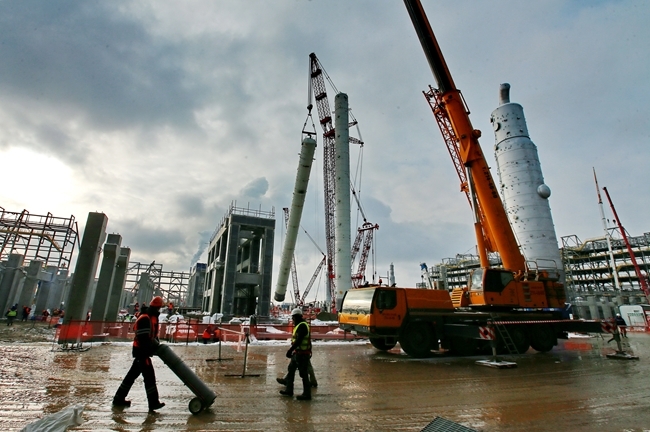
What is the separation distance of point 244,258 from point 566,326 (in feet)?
115

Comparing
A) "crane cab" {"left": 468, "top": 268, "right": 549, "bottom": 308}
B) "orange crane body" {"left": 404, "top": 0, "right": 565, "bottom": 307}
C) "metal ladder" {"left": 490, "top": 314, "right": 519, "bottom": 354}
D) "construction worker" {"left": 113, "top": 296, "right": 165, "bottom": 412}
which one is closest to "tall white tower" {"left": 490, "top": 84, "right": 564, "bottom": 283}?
"orange crane body" {"left": 404, "top": 0, "right": 565, "bottom": 307}

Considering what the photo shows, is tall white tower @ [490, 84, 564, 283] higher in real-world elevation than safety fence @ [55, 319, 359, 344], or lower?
higher

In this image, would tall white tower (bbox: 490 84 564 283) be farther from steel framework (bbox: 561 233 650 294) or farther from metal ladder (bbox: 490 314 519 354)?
steel framework (bbox: 561 233 650 294)

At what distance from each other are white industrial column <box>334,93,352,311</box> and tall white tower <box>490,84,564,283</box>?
13351 mm

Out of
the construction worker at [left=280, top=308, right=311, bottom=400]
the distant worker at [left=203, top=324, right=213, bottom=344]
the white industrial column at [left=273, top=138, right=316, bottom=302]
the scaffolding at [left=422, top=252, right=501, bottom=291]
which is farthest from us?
the scaffolding at [left=422, top=252, right=501, bottom=291]

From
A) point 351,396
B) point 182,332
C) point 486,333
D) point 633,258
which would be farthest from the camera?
point 633,258

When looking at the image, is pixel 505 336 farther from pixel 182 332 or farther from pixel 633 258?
pixel 633 258

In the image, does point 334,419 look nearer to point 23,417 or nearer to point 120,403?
point 120,403

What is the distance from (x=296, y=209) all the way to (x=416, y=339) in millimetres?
21336

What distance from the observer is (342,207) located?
3134cm

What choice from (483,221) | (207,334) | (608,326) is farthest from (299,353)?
(608,326)

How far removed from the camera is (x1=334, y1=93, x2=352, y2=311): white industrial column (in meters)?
30.1

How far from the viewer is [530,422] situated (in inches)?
184

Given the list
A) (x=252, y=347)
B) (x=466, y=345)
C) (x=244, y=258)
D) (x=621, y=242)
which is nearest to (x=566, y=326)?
(x=466, y=345)
